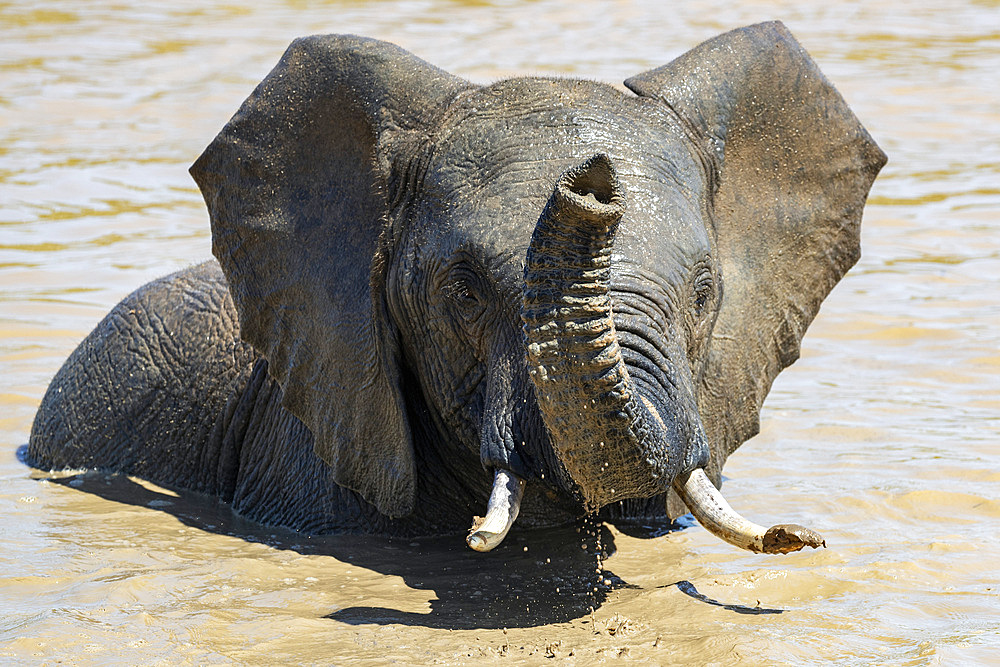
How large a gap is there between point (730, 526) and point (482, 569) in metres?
1.18

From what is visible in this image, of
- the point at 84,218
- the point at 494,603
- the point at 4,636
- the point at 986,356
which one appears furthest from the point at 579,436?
the point at 84,218

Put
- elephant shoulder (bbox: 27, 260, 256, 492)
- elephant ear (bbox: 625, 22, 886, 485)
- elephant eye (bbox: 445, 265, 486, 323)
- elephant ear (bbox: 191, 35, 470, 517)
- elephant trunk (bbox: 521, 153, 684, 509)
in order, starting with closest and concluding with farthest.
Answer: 1. elephant trunk (bbox: 521, 153, 684, 509)
2. elephant eye (bbox: 445, 265, 486, 323)
3. elephant ear (bbox: 191, 35, 470, 517)
4. elephant ear (bbox: 625, 22, 886, 485)
5. elephant shoulder (bbox: 27, 260, 256, 492)

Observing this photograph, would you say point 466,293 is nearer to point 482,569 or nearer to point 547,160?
point 547,160

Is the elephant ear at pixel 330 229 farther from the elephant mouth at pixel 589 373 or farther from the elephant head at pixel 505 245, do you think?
the elephant mouth at pixel 589 373

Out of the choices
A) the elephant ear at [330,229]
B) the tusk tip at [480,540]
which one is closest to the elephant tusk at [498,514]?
the tusk tip at [480,540]

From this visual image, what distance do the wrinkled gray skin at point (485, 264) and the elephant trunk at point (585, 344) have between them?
14 mm

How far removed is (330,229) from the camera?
5.90m

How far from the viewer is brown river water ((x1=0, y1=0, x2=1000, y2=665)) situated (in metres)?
4.90

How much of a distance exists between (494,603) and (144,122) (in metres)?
12.8

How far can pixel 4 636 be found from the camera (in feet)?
16.2

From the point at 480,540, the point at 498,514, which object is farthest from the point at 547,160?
the point at 480,540

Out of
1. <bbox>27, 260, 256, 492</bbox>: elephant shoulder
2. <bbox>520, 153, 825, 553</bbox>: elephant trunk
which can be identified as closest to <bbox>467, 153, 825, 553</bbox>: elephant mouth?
<bbox>520, 153, 825, 553</bbox>: elephant trunk

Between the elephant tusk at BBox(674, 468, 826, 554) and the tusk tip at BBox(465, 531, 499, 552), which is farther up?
the tusk tip at BBox(465, 531, 499, 552)

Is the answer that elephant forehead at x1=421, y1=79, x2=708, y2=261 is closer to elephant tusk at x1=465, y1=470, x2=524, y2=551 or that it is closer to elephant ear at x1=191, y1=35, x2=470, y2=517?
elephant ear at x1=191, y1=35, x2=470, y2=517
